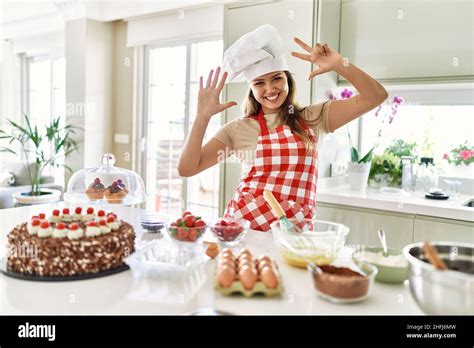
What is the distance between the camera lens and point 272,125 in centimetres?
189

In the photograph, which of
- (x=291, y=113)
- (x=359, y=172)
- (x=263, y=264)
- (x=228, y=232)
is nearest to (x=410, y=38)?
(x=359, y=172)

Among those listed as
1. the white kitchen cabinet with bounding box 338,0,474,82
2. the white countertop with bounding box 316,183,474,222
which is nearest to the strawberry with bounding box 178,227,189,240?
the white countertop with bounding box 316,183,474,222

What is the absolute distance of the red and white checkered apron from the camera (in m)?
1.74

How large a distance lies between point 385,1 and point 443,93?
72 centimetres

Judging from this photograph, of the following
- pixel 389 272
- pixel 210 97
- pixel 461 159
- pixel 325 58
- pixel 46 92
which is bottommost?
pixel 389 272

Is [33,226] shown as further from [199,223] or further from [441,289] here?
[441,289]

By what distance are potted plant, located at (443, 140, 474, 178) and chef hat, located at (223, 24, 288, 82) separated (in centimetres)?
173

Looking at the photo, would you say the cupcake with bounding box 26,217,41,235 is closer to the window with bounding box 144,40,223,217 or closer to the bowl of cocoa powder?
the bowl of cocoa powder

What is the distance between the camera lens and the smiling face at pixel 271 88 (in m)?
1.82

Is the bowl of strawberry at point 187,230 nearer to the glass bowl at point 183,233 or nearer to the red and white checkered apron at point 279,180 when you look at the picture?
the glass bowl at point 183,233

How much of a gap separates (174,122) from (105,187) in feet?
8.62

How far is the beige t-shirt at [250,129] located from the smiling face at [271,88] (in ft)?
0.25
